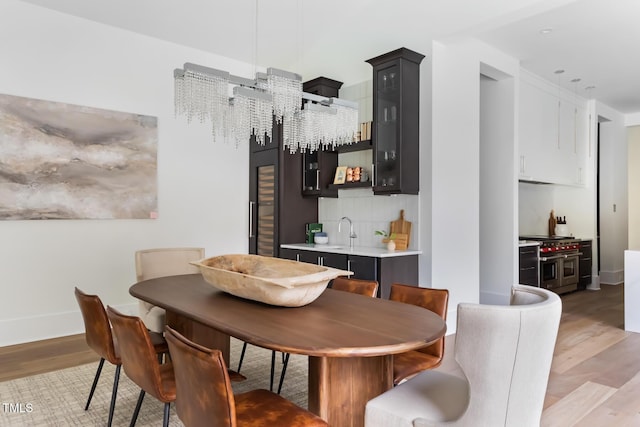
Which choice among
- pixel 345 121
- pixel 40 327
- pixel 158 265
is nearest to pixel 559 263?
pixel 345 121

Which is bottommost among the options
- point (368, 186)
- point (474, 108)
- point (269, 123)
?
point (368, 186)

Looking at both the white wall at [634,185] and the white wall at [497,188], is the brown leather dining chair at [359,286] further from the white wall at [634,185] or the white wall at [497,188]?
the white wall at [634,185]

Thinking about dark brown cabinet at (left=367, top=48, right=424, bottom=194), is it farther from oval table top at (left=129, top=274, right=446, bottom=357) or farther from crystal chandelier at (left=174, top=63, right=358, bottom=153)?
oval table top at (left=129, top=274, right=446, bottom=357)

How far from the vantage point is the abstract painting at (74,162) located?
3.91m

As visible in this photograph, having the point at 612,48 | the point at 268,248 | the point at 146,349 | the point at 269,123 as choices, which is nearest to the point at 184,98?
the point at 269,123

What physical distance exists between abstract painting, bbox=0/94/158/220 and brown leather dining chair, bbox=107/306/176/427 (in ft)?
8.84

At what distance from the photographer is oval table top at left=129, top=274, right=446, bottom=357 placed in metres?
1.54

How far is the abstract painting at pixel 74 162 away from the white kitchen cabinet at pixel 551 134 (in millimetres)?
4490

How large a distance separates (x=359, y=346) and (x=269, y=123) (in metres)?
1.88

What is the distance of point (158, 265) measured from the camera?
351 centimetres

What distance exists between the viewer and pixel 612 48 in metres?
4.91

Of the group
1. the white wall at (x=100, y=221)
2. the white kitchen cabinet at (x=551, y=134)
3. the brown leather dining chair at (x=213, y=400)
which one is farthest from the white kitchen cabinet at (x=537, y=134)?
the brown leather dining chair at (x=213, y=400)

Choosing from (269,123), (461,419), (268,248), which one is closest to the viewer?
(461,419)

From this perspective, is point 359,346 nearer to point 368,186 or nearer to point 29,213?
point 368,186
